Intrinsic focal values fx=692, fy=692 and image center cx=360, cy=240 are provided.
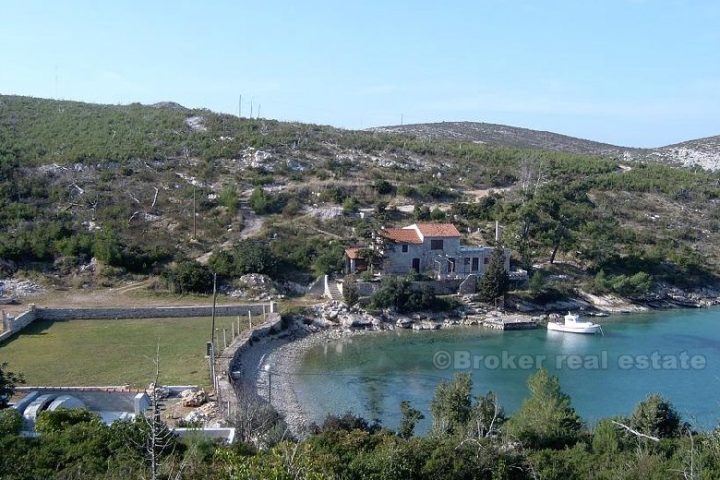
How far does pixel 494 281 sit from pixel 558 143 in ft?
258

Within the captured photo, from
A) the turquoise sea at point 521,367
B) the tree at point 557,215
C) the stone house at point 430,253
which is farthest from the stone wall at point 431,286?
the tree at point 557,215

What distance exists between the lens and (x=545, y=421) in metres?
16.6

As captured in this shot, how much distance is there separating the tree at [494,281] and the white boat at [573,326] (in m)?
3.43

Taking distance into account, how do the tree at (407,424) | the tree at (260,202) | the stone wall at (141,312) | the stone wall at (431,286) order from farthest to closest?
the tree at (260,202) → the stone wall at (431,286) → the stone wall at (141,312) → the tree at (407,424)

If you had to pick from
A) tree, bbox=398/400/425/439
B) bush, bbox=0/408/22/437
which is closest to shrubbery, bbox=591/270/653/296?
tree, bbox=398/400/425/439

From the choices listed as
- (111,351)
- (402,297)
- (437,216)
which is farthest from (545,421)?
(437,216)

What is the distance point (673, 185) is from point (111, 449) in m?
58.8

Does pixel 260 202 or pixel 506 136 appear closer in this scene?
pixel 260 202

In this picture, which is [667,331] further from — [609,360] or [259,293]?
[259,293]

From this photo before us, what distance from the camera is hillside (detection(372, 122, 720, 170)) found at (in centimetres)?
9406

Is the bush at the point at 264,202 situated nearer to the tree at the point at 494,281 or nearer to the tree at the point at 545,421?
the tree at the point at 494,281

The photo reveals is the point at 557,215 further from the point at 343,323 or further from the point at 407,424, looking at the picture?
the point at 407,424

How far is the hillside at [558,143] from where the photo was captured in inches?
3703

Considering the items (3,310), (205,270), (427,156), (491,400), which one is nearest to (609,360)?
(491,400)
